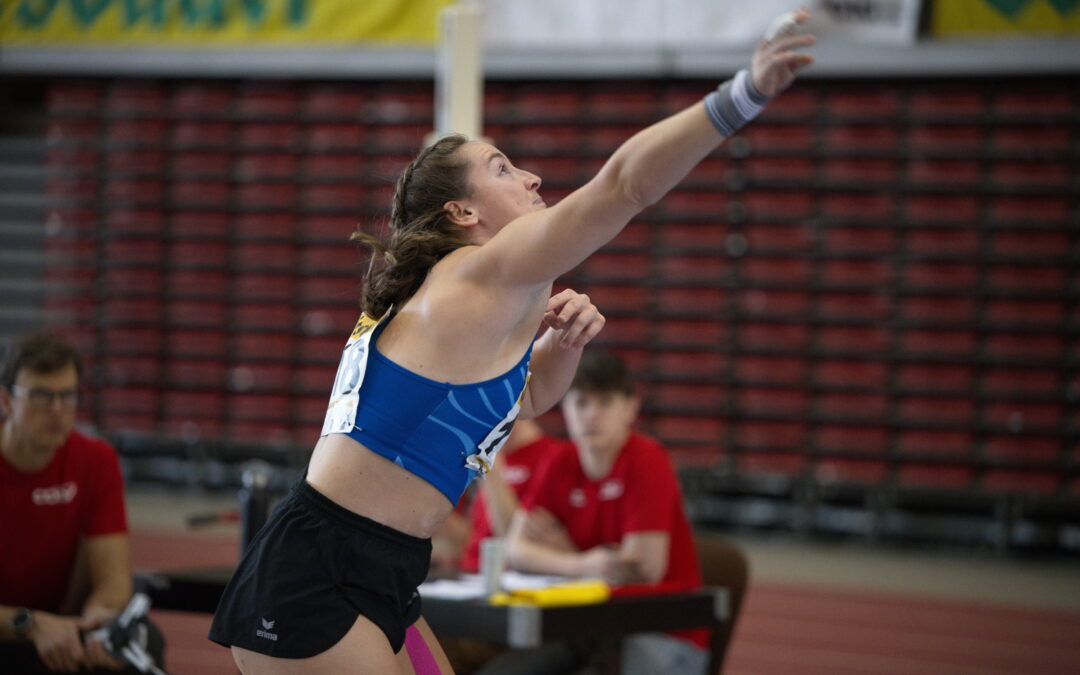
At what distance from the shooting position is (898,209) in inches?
378

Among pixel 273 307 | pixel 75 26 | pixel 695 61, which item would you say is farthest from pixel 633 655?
pixel 273 307

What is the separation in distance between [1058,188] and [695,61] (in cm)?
305

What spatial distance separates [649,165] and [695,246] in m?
8.40

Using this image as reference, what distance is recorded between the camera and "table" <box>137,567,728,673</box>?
2867mm

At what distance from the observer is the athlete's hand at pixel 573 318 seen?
2201mm

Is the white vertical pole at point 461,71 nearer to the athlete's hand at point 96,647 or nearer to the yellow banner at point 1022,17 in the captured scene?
the athlete's hand at point 96,647

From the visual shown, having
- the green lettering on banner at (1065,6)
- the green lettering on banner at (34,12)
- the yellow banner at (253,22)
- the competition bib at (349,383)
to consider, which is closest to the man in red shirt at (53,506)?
the competition bib at (349,383)

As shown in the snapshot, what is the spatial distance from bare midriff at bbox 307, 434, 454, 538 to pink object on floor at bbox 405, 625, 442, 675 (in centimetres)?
30

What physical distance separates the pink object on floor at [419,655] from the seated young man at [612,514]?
55.3 inches

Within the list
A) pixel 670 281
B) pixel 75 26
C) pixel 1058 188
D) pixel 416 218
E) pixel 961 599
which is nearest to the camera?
pixel 416 218

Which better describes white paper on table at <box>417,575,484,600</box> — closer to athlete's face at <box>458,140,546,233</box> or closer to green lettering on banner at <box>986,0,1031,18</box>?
athlete's face at <box>458,140,546,233</box>

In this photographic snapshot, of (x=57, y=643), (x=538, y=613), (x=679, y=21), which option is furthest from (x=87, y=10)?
(x=538, y=613)

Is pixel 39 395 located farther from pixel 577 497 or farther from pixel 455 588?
pixel 577 497

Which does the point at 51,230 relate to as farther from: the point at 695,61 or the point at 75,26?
the point at 695,61
